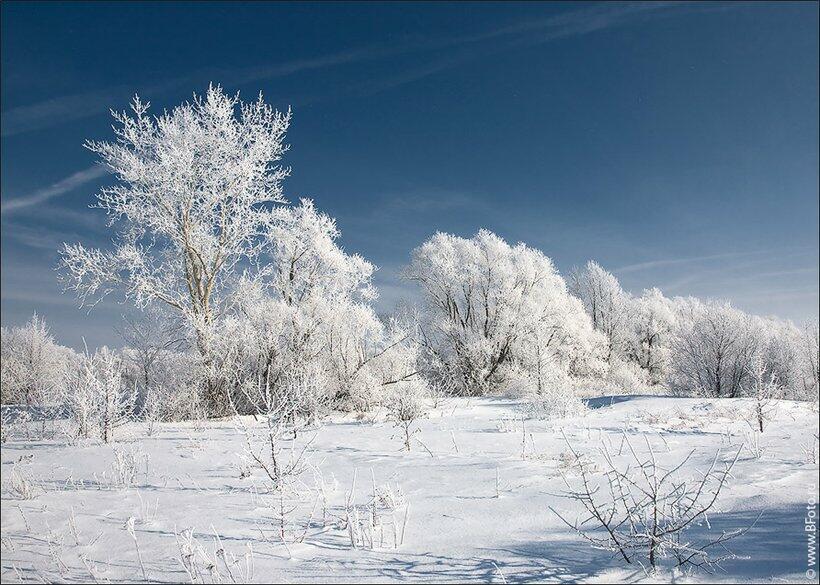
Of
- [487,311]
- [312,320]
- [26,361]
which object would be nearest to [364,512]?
[312,320]

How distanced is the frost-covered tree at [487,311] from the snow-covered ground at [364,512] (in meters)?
17.4

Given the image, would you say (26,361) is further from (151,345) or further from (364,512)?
(364,512)

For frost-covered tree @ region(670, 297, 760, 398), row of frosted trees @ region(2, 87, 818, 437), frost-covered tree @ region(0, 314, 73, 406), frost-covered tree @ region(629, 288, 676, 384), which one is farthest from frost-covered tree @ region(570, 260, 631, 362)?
frost-covered tree @ region(0, 314, 73, 406)

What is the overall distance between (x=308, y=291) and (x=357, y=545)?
473 inches

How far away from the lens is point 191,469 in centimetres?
623

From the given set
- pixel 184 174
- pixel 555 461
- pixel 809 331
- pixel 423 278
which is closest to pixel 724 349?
pixel 809 331

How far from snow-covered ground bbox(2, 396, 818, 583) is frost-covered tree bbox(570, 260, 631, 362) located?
122 ft

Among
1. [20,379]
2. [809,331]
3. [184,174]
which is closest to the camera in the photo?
[184,174]

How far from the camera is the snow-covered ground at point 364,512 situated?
3053mm

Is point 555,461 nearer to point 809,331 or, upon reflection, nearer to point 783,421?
point 783,421

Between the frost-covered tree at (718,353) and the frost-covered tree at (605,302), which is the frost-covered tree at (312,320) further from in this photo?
the frost-covered tree at (605,302)

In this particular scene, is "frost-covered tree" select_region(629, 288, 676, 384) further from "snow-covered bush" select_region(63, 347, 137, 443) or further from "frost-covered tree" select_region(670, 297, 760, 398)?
"snow-covered bush" select_region(63, 347, 137, 443)

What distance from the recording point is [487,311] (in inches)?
1044

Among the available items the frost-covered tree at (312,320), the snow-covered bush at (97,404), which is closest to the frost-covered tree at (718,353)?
the frost-covered tree at (312,320)
